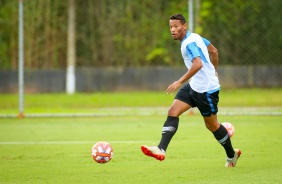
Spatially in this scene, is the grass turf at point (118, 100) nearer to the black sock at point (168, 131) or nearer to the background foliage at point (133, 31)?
the background foliage at point (133, 31)

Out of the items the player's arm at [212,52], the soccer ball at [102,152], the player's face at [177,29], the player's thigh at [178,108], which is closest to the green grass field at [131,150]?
the soccer ball at [102,152]

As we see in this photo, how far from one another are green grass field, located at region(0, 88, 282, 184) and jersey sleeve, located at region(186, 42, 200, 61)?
152 cm

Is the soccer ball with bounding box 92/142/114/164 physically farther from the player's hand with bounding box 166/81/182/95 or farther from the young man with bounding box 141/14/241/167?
the player's hand with bounding box 166/81/182/95

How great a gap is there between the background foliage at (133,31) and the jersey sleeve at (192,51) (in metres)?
15.6

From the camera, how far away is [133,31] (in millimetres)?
27344

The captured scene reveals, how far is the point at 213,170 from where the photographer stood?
31.1ft

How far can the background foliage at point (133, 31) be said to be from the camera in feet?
83.0

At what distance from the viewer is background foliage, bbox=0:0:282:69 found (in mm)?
25297

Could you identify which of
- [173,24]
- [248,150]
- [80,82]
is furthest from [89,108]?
[173,24]

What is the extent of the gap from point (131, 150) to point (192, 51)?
2.98m

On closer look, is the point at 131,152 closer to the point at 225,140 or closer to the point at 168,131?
the point at 168,131

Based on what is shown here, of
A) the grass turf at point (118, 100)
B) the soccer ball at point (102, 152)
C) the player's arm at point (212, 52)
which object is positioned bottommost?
the grass turf at point (118, 100)

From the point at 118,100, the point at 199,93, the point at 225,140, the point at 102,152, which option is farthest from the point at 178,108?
the point at 118,100

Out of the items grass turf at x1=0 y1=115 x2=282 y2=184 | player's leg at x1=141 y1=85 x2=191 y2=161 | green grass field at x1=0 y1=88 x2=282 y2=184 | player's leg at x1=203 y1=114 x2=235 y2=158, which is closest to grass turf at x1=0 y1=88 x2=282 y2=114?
green grass field at x1=0 y1=88 x2=282 y2=184
